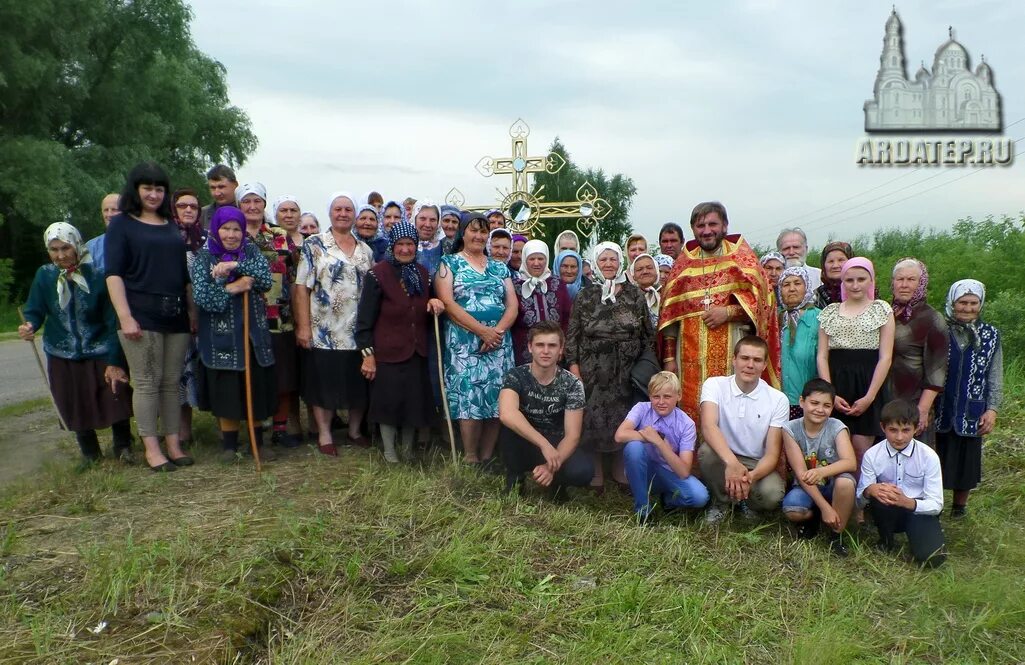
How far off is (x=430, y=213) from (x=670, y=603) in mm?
2936

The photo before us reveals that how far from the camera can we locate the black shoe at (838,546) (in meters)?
3.83

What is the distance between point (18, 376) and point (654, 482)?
8.89 meters

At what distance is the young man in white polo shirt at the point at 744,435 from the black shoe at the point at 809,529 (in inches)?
6.8

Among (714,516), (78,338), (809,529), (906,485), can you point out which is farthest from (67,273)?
(906,485)

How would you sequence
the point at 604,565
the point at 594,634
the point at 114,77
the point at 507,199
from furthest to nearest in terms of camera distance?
the point at 114,77 < the point at 507,199 < the point at 604,565 < the point at 594,634

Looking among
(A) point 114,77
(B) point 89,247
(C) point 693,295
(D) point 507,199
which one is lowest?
(C) point 693,295

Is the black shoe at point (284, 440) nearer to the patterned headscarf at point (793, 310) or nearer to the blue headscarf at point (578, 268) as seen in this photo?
the blue headscarf at point (578, 268)

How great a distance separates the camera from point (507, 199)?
930 cm

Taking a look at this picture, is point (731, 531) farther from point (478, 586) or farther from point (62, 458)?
point (62, 458)

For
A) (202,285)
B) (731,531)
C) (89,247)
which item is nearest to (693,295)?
(731,531)

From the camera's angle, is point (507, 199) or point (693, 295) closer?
point (693, 295)

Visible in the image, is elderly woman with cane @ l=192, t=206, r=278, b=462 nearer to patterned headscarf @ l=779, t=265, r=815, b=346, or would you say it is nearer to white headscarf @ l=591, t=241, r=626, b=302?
white headscarf @ l=591, t=241, r=626, b=302

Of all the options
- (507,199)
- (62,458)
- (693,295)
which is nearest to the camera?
(693,295)

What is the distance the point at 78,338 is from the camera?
452 cm
